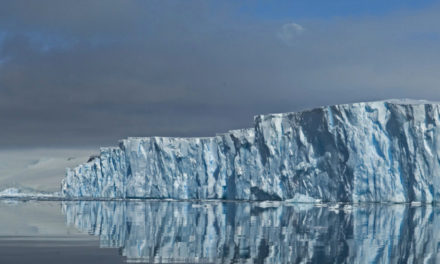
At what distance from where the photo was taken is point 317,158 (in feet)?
143

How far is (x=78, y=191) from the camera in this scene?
80375mm

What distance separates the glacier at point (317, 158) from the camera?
38.7 m

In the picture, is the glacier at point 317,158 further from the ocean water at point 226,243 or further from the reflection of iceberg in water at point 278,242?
the ocean water at point 226,243

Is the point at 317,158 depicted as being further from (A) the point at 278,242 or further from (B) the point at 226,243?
(B) the point at 226,243

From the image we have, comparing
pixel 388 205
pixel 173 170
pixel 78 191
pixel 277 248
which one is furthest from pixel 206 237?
pixel 78 191

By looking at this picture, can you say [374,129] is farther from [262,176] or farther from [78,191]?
[78,191]

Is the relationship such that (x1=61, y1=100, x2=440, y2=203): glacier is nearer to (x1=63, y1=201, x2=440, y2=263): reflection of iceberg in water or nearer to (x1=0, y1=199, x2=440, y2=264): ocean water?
(x1=63, y1=201, x2=440, y2=263): reflection of iceberg in water

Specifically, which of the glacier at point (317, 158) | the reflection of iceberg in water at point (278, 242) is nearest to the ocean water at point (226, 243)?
the reflection of iceberg in water at point (278, 242)

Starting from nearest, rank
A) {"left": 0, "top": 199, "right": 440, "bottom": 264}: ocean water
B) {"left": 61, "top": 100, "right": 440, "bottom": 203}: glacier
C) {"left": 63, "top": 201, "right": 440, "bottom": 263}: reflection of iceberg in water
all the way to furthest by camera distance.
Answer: {"left": 0, "top": 199, "right": 440, "bottom": 264}: ocean water, {"left": 63, "top": 201, "right": 440, "bottom": 263}: reflection of iceberg in water, {"left": 61, "top": 100, "right": 440, "bottom": 203}: glacier

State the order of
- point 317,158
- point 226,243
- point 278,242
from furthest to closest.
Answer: point 317,158 → point 278,242 → point 226,243

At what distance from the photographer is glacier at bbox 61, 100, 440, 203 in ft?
127

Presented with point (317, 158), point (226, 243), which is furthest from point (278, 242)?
point (317, 158)

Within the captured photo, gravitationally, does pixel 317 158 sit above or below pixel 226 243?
above

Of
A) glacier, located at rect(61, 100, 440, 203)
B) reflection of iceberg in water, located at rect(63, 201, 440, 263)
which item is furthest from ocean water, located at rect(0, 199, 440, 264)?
glacier, located at rect(61, 100, 440, 203)
